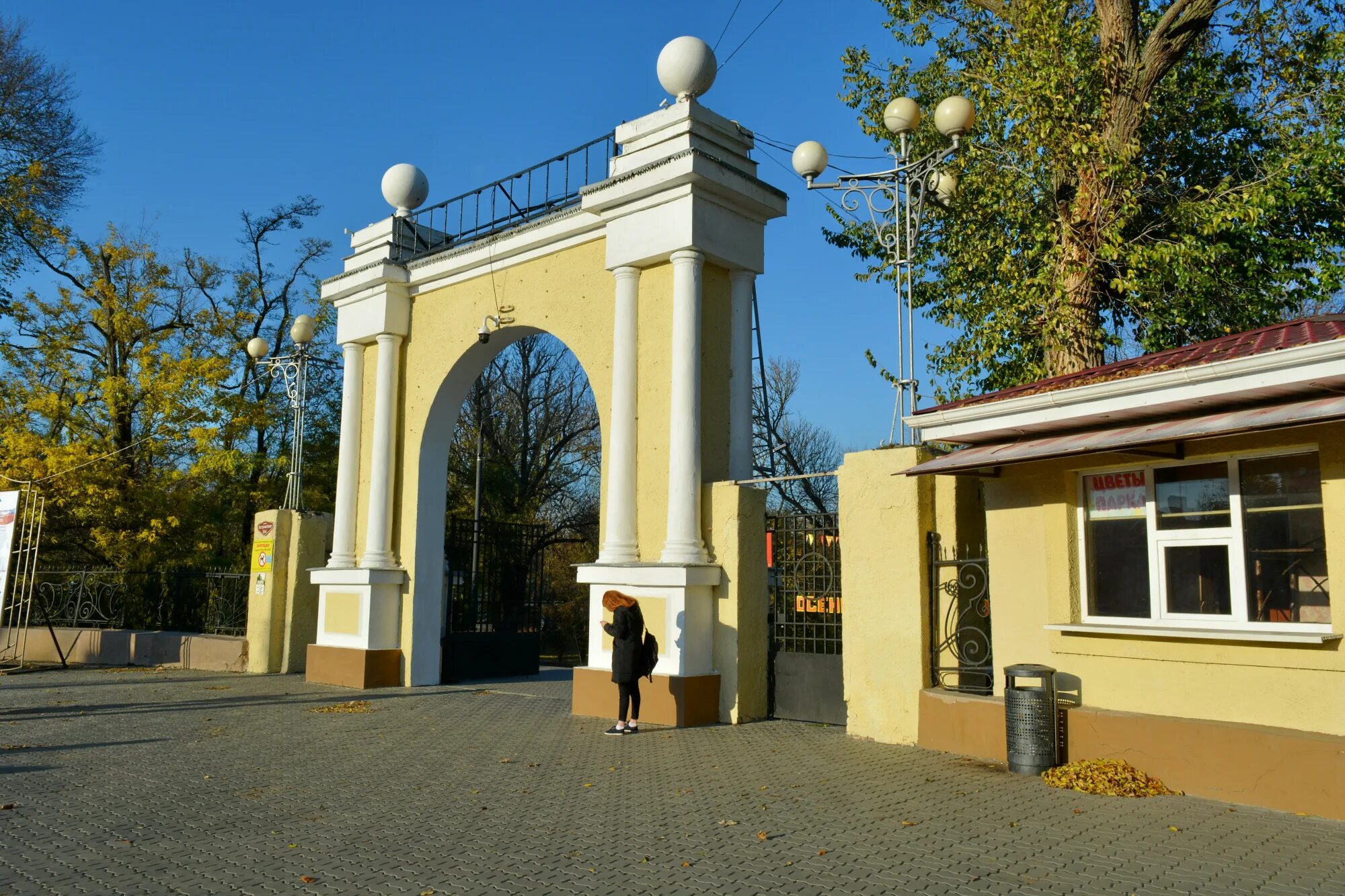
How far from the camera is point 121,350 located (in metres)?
25.1

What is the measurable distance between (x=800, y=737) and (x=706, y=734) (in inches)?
38.4

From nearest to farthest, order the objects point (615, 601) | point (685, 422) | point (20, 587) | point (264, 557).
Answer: point (615, 601)
point (685, 422)
point (264, 557)
point (20, 587)

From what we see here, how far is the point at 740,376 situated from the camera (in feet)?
40.2

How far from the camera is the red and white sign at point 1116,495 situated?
8.03 m

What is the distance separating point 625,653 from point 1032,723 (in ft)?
13.1

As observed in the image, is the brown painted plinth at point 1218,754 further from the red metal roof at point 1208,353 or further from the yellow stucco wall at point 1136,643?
the red metal roof at point 1208,353

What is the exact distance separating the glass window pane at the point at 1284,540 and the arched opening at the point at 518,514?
11.2 m

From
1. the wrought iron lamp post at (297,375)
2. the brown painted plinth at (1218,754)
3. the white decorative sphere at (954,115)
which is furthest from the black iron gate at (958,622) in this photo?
the wrought iron lamp post at (297,375)

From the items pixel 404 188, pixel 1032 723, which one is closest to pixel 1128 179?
pixel 1032 723

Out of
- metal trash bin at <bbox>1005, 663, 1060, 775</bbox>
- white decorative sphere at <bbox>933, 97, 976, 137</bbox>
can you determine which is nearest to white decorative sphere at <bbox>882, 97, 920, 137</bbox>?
white decorative sphere at <bbox>933, 97, 976, 137</bbox>

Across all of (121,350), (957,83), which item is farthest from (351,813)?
(121,350)

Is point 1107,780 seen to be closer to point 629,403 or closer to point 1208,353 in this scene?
point 1208,353

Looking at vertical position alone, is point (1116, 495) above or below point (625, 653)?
above

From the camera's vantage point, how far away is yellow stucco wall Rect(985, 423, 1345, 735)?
22.4ft
